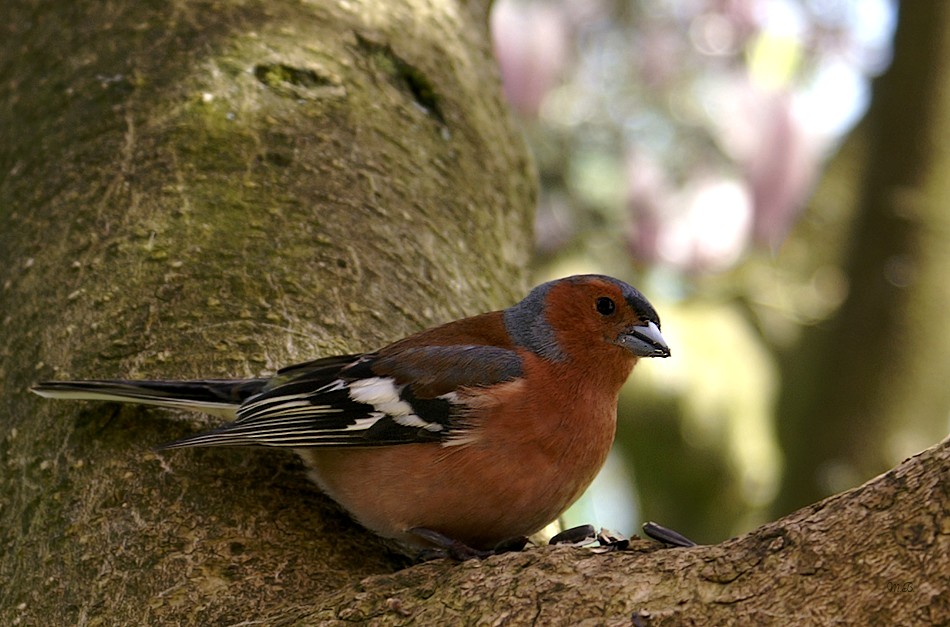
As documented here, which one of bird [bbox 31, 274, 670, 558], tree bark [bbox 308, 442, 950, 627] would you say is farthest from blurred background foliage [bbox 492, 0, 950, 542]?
tree bark [bbox 308, 442, 950, 627]

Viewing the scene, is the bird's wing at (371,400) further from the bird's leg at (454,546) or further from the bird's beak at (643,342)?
the bird's beak at (643,342)

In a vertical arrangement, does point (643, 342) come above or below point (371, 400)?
above

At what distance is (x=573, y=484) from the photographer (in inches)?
Answer: 130

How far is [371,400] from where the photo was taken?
10.7 feet

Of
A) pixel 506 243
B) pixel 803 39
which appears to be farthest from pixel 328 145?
pixel 803 39

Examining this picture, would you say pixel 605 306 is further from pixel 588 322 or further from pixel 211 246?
pixel 211 246

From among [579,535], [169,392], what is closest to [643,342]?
[579,535]

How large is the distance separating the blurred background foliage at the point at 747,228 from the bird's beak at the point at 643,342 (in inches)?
98.9

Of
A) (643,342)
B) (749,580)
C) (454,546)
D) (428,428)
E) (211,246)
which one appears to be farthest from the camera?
(643,342)

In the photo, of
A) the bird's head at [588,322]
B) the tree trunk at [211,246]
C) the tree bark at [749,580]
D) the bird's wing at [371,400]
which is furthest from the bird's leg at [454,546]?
the bird's head at [588,322]

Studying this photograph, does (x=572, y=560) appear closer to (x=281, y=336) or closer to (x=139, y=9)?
(x=281, y=336)

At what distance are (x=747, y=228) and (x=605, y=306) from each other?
14.9 feet

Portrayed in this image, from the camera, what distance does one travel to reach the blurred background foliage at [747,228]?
5859 millimetres

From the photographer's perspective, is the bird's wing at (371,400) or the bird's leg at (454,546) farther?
the bird's wing at (371,400)
